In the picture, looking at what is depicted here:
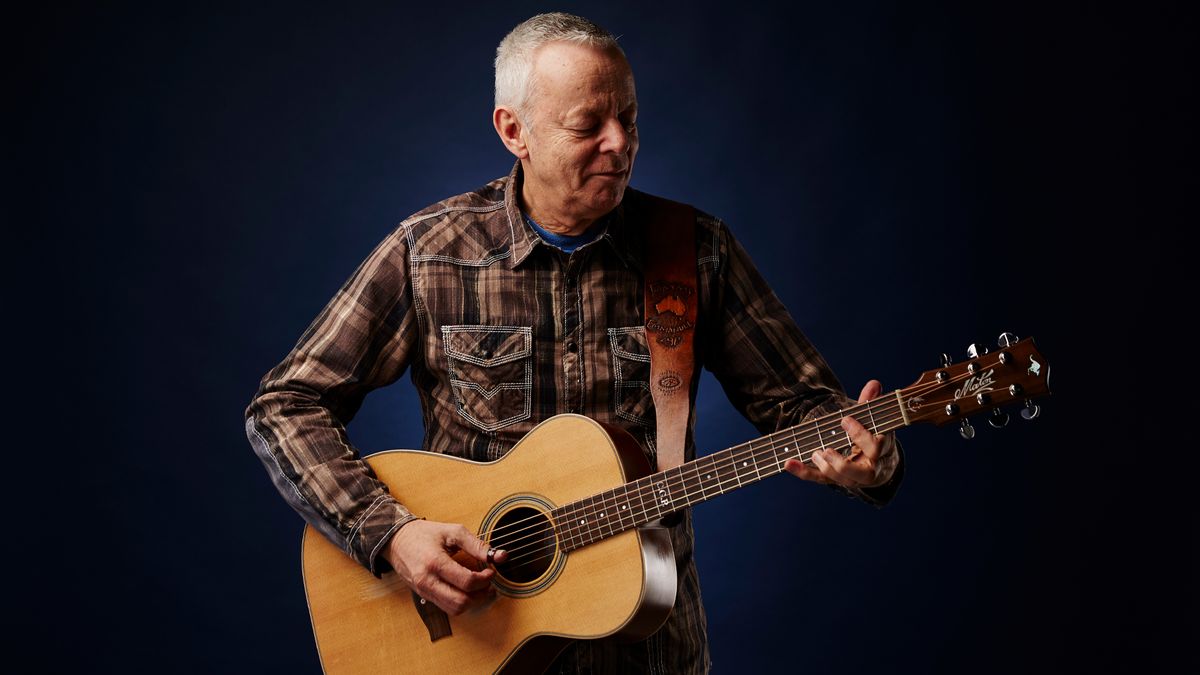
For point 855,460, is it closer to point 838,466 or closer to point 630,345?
point 838,466

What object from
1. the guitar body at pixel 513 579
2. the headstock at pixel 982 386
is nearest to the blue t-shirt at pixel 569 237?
the guitar body at pixel 513 579

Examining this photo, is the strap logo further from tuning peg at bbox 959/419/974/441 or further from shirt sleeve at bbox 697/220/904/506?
tuning peg at bbox 959/419/974/441

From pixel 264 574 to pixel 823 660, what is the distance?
6.48ft

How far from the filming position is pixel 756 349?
2543 mm

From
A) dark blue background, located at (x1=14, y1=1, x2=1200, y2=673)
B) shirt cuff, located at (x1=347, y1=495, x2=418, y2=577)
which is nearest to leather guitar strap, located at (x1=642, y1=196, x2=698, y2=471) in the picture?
shirt cuff, located at (x1=347, y1=495, x2=418, y2=577)

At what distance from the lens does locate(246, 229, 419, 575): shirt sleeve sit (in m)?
2.50

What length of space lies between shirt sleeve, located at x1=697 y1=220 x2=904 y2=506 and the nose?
13.1 inches

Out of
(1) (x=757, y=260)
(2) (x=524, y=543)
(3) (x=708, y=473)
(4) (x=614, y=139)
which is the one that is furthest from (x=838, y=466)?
(1) (x=757, y=260)

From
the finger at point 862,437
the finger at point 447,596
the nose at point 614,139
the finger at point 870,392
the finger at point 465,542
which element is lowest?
the finger at point 447,596

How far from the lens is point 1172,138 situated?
3703 millimetres

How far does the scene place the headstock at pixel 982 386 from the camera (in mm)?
1991

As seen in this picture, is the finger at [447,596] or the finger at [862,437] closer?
the finger at [862,437]

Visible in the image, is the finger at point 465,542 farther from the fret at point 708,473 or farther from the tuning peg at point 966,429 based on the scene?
the tuning peg at point 966,429

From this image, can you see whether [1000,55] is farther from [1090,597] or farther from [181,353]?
[181,353]
